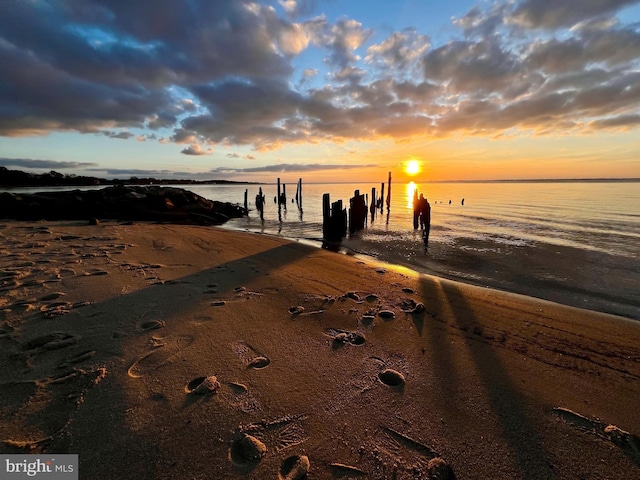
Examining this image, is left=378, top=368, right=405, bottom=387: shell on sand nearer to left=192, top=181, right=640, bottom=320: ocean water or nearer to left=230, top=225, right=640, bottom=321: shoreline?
left=230, top=225, right=640, bottom=321: shoreline

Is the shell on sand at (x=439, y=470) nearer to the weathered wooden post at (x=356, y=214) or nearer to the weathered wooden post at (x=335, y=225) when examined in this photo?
the weathered wooden post at (x=335, y=225)

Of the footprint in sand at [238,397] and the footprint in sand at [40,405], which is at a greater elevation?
the footprint in sand at [40,405]

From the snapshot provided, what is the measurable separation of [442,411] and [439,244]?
12.2 m

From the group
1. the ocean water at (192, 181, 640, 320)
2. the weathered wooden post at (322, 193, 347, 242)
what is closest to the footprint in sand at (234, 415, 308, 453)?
the ocean water at (192, 181, 640, 320)

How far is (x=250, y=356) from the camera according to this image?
10.6 ft

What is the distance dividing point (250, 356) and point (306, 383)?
795 mm

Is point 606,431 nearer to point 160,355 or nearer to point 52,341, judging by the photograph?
point 160,355

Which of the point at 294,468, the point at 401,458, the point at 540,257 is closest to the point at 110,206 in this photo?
the point at 294,468

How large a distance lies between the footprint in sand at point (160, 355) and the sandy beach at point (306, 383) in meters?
0.02

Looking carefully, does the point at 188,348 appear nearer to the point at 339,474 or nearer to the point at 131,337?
the point at 131,337

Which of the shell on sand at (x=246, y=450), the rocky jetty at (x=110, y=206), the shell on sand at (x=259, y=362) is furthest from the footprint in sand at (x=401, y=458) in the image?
the rocky jetty at (x=110, y=206)

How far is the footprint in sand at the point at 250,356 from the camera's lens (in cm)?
306

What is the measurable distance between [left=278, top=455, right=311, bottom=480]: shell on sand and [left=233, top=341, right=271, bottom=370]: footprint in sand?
1.12 metres

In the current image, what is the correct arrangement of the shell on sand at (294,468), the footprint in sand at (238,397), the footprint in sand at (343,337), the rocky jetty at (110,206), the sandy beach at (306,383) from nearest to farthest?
1. the shell on sand at (294,468)
2. the sandy beach at (306,383)
3. the footprint in sand at (238,397)
4. the footprint in sand at (343,337)
5. the rocky jetty at (110,206)
